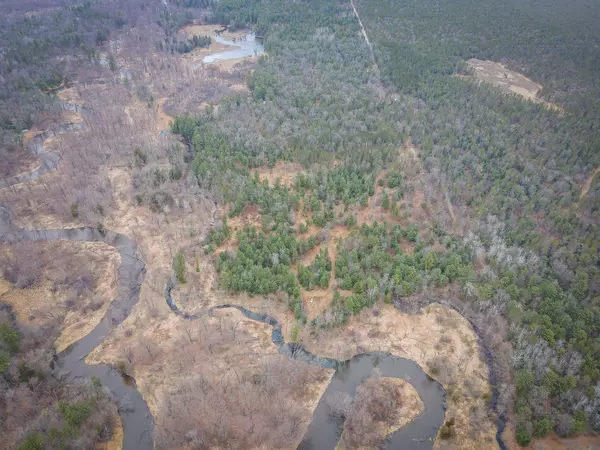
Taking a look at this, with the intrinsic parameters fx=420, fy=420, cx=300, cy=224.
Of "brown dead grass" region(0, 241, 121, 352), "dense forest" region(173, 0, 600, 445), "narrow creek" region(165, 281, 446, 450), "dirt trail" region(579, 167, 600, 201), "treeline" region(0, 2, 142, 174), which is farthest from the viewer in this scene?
"treeline" region(0, 2, 142, 174)

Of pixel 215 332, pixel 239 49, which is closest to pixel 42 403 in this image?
pixel 215 332

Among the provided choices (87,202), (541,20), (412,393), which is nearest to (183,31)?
(87,202)

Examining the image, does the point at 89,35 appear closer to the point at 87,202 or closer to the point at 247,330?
the point at 87,202

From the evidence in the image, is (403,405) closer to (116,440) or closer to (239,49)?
(116,440)

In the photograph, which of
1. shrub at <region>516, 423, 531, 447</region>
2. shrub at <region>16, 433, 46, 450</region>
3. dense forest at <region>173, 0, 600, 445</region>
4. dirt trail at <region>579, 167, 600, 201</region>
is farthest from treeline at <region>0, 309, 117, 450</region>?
dirt trail at <region>579, 167, 600, 201</region>

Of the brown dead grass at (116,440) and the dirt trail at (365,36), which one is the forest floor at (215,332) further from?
the dirt trail at (365,36)

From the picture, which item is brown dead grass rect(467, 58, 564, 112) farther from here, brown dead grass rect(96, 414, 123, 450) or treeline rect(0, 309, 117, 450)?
treeline rect(0, 309, 117, 450)
